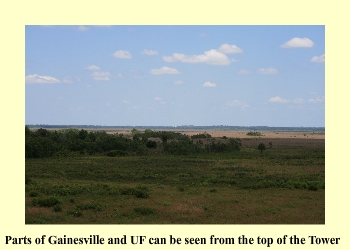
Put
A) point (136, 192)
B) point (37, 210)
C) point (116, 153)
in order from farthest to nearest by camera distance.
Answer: point (116, 153), point (136, 192), point (37, 210)

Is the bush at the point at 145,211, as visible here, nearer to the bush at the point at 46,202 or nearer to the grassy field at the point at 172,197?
the grassy field at the point at 172,197

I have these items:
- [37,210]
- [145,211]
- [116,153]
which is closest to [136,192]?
[145,211]

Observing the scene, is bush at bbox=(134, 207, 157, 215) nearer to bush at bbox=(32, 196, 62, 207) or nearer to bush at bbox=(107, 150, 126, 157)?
bush at bbox=(32, 196, 62, 207)

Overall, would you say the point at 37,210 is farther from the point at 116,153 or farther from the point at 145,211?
the point at 116,153

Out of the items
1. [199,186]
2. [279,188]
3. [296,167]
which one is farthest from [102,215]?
[296,167]

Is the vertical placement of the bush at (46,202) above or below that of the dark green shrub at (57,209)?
above

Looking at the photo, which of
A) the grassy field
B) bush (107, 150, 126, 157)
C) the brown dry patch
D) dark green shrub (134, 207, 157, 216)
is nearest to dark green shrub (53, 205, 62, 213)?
the grassy field

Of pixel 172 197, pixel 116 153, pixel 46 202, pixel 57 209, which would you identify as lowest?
pixel 172 197

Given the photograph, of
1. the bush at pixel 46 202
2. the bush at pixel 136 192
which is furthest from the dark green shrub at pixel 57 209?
the bush at pixel 136 192

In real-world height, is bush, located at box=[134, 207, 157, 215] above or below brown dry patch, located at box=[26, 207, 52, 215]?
below

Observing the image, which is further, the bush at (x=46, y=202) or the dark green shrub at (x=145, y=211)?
the bush at (x=46, y=202)
